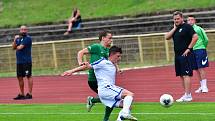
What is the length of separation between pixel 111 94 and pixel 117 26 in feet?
72.8

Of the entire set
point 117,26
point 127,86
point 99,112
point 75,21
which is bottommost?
point 99,112

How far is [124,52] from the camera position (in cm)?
→ 3170

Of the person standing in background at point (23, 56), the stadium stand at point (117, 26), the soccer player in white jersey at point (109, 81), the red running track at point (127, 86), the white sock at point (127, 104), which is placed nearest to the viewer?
the white sock at point (127, 104)

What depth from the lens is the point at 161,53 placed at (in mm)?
30516

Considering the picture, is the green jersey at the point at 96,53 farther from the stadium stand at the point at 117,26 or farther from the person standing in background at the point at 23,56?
the stadium stand at the point at 117,26

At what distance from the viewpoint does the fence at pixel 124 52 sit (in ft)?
99.2

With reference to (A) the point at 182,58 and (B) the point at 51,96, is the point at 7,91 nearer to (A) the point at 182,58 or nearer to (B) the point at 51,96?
(B) the point at 51,96

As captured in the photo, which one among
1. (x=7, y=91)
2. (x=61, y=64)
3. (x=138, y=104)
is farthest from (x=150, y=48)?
(x=138, y=104)

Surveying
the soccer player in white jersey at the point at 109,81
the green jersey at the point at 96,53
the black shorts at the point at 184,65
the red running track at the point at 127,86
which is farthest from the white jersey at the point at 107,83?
the red running track at the point at 127,86

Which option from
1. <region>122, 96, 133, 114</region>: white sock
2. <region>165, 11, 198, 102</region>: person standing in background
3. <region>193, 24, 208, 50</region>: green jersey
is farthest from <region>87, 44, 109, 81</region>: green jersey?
<region>193, 24, 208, 50</region>: green jersey

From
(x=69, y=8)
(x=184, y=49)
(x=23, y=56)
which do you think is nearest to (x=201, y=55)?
(x=184, y=49)

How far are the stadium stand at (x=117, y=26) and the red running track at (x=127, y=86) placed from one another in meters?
5.79

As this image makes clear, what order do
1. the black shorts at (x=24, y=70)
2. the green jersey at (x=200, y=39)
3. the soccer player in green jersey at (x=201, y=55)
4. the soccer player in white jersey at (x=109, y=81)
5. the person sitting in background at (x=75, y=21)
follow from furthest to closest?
1. the person sitting in background at (x=75, y=21)
2. the black shorts at (x=24, y=70)
3. the green jersey at (x=200, y=39)
4. the soccer player in green jersey at (x=201, y=55)
5. the soccer player in white jersey at (x=109, y=81)

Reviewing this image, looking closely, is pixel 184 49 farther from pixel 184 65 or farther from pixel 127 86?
pixel 127 86
